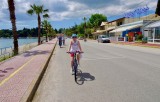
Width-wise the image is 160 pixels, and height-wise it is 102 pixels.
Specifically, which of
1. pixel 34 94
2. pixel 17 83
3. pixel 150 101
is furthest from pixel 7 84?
pixel 150 101

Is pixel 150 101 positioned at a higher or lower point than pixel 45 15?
lower

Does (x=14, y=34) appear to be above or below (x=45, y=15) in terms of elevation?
below

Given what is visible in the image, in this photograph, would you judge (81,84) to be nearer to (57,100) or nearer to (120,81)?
(120,81)

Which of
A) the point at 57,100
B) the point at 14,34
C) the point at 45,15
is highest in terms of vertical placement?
the point at 45,15

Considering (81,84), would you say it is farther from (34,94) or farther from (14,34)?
(14,34)

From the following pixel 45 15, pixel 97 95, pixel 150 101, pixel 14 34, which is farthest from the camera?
pixel 45 15

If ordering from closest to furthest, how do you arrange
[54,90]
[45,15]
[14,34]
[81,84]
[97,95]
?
1. [97,95]
2. [54,90]
3. [81,84]
4. [14,34]
5. [45,15]

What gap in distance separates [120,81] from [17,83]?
3.43 metres

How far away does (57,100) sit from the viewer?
6.23 m

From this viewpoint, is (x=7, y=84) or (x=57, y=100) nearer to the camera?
(x=57, y=100)

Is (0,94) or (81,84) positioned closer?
(0,94)

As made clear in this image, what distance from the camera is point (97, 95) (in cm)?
659

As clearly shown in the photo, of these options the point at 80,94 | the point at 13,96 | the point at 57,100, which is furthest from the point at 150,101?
the point at 13,96

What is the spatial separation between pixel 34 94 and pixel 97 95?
70.2 inches
